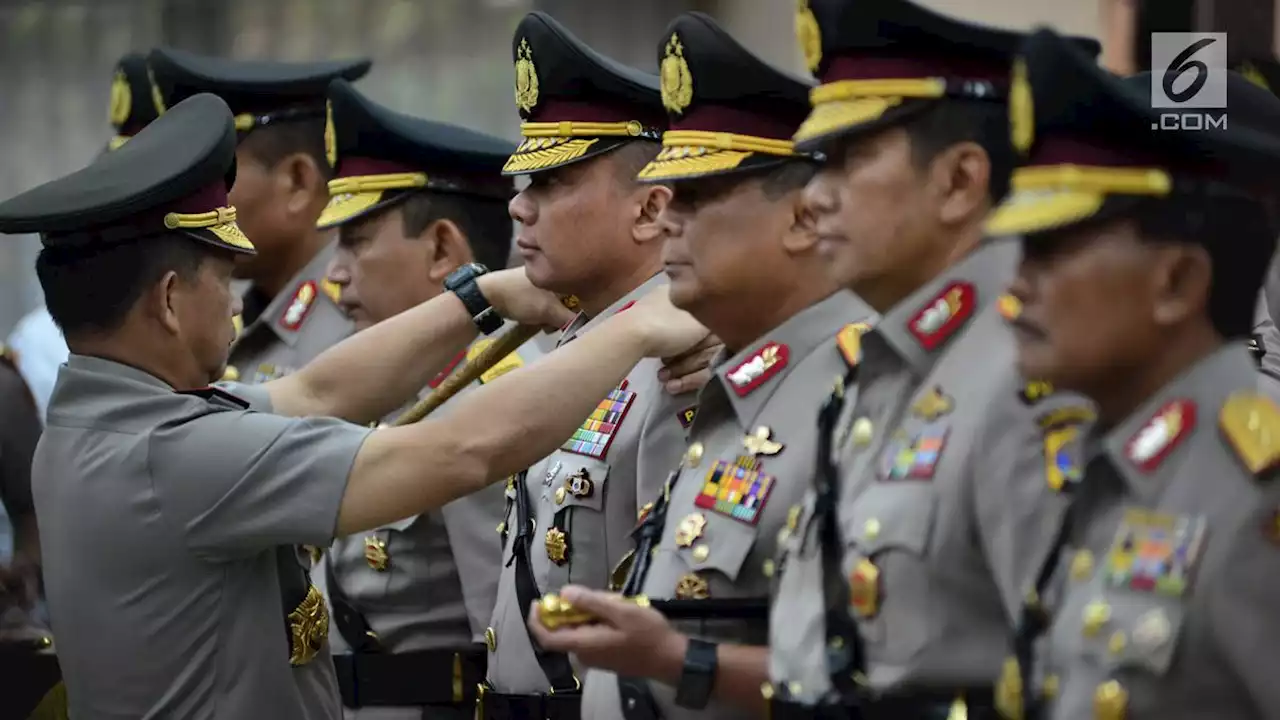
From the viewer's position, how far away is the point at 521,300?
13.9 ft

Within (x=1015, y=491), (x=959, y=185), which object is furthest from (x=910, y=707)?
(x=959, y=185)

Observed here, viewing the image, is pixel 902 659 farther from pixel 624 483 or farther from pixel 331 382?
pixel 331 382

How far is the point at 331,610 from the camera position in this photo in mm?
4684

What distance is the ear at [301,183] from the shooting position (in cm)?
559

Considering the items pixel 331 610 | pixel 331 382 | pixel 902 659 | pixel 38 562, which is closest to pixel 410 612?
pixel 331 610

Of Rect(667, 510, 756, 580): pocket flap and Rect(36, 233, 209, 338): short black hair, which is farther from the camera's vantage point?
Rect(36, 233, 209, 338): short black hair

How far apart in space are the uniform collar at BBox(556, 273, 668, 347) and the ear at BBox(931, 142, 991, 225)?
3.78 ft

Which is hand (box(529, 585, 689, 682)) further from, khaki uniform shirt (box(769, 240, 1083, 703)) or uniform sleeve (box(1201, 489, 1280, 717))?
uniform sleeve (box(1201, 489, 1280, 717))

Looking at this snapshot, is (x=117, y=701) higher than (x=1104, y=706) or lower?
lower

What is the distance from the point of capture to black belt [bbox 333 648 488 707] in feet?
14.8

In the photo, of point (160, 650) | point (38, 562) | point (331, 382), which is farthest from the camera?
point (38, 562)

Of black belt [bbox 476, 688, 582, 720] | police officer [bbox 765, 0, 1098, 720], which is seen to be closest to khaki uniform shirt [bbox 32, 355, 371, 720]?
black belt [bbox 476, 688, 582, 720]

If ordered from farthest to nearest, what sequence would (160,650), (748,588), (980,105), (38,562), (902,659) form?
1. (38,562)
2. (160,650)
3. (748,588)
4. (980,105)
5. (902,659)

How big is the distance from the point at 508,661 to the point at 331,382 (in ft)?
2.43
